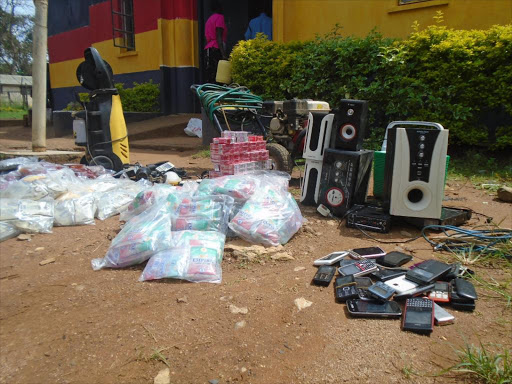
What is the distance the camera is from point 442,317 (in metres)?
1.80

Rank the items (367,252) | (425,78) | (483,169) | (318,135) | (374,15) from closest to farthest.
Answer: (367,252) → (318,135) → (483,169) → (425,78) → (374,15)

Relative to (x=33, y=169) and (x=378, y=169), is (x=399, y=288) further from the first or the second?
(x=33, y=169)

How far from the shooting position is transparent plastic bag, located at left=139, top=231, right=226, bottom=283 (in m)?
2.21

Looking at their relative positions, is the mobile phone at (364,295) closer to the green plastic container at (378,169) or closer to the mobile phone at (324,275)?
the mobile phone at (324,275)

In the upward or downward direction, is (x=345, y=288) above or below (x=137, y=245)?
below

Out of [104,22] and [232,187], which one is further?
[104,22]

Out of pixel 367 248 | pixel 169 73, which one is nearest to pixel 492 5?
pixel 367 248

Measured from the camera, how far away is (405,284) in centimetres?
206

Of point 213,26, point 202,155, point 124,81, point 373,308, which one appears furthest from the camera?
point 124,81

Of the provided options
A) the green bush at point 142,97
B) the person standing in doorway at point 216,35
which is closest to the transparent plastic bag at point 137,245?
the person standing in doorway at point 216,35

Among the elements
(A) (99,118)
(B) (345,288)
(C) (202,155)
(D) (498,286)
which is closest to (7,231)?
(A) (99,118)

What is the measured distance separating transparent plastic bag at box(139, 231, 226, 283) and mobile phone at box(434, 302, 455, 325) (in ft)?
3.84

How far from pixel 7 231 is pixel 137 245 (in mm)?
1274

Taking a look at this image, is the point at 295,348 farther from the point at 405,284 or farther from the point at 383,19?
the point at 383,19
